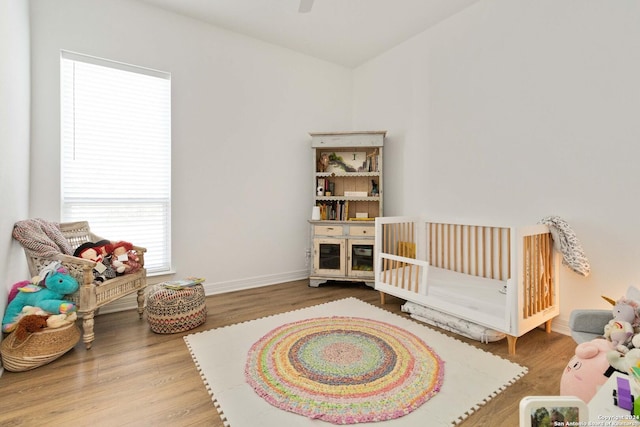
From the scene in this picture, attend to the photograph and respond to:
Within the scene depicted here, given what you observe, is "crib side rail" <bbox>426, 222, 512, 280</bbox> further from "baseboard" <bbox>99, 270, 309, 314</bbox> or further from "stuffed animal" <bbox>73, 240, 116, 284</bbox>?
"stuffed animal" <bbox>73, 240, 116, 284</bbox>

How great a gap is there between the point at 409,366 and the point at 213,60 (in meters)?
3.43

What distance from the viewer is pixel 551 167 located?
2.40m

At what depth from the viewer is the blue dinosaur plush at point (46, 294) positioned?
1.84 meters

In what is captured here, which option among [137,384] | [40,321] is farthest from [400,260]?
[40,321]

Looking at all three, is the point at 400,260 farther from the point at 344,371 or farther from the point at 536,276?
the point at 344,371

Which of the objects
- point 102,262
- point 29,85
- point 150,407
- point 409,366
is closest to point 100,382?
point 150,407

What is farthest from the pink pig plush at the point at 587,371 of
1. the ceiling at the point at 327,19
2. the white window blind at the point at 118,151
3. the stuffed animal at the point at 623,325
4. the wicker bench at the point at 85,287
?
the white window blind at the point at 118,151

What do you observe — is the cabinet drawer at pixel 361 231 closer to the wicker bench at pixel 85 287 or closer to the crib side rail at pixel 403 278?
the crib side rail at pixel 403 278

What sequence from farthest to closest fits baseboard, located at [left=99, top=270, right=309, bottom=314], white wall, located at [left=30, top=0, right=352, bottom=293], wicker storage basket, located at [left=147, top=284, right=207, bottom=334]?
baseboard, located at [left=99, top=270, right=309, bottom=314]
white wall, located at [left=30, top=0, right=352, bottom=293]
wicker storage basket, located at [left=147, top=284, right=207, bottom=334]

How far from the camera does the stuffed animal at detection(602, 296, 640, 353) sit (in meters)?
1.39

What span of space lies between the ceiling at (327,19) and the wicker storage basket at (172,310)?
2.70m

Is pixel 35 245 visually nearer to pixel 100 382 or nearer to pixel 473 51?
pixel 100 382

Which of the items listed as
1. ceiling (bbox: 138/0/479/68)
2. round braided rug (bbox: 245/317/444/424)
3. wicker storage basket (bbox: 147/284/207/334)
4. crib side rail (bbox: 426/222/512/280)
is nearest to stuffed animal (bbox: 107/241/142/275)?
wicker storage basket (bbox: 147/284/207/334)

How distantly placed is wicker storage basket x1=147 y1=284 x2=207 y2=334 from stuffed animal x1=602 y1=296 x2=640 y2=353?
2.59 meters
